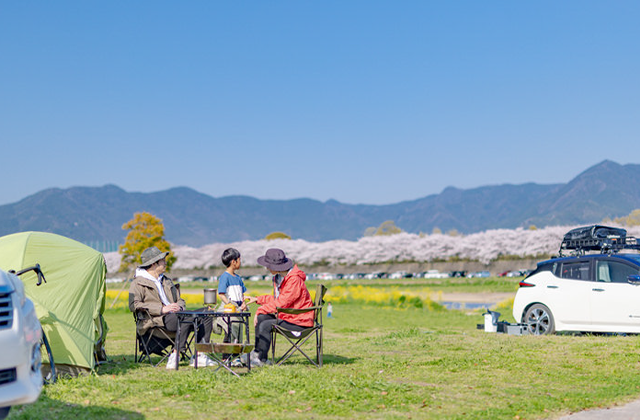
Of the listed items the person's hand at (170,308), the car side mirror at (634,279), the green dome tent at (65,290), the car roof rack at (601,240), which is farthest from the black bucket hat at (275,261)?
the car roof rack at (601,240)

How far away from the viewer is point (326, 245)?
114625 mm

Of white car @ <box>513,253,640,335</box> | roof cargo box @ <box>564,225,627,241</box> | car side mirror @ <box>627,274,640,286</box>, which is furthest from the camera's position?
roof cargo box @ <box>564,225,627,241</box>

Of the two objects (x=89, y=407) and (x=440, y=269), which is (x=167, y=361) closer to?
(x=89, y=407)

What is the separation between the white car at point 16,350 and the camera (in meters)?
4.84

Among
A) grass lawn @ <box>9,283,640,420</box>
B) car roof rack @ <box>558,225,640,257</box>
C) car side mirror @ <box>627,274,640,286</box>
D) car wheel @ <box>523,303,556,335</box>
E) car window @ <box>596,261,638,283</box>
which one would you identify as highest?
car roof rack @ <box>558,225,640,257</box>

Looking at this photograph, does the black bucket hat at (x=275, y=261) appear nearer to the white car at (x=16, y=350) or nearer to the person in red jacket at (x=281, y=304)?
the person in red jacket at (x=281, y=304)

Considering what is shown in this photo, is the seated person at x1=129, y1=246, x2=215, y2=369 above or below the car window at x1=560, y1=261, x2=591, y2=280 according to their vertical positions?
below

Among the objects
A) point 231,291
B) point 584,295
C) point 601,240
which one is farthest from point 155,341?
point 601,240

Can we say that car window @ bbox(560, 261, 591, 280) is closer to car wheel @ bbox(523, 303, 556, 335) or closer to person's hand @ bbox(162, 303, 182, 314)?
car wheel @ bbox(523, 303, 556, 335)

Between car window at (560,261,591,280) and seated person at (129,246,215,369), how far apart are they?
770 cm

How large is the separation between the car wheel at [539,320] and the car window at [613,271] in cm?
120

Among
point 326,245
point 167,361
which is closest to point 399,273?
point 326,245

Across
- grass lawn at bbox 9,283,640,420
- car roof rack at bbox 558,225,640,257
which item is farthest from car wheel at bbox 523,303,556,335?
grass lawn at bbox 9,283,640,420

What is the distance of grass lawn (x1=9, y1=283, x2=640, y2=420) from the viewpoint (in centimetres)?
677
